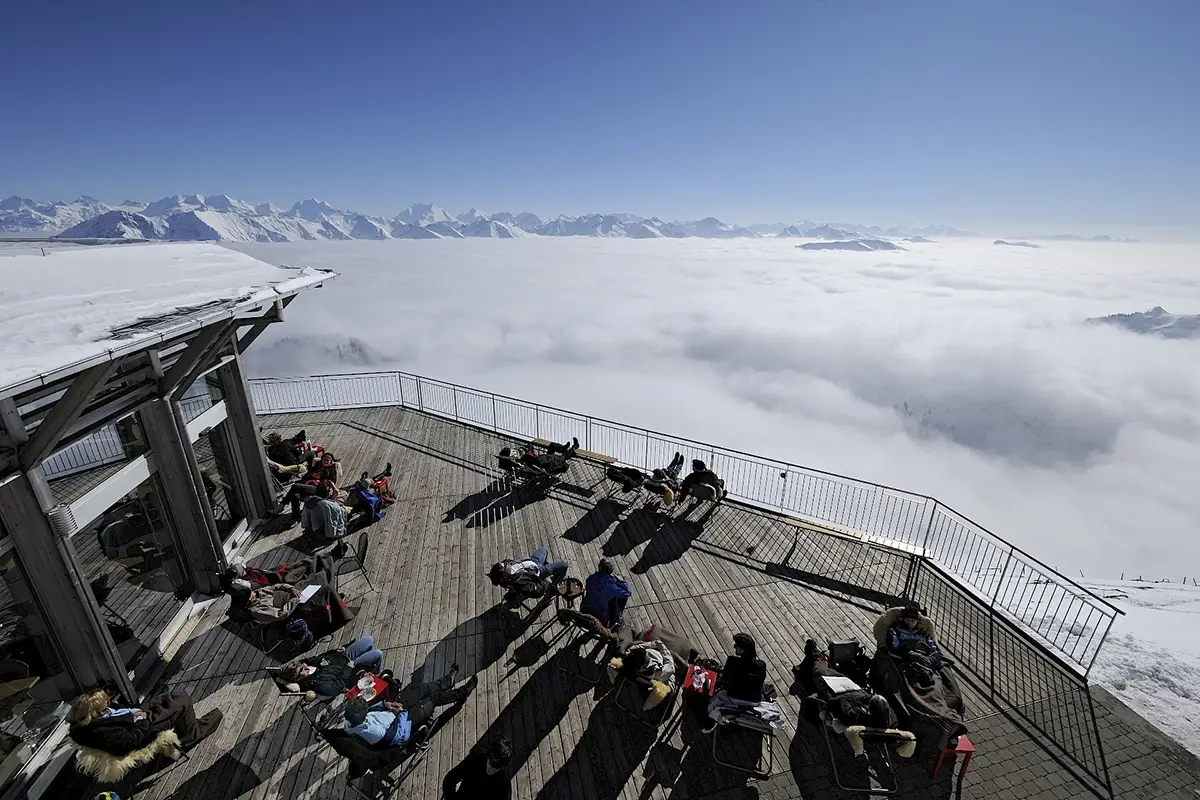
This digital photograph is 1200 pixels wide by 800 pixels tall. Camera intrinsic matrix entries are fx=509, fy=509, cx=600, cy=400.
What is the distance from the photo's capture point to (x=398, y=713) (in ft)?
18.0

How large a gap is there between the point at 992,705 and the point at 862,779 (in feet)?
7.60

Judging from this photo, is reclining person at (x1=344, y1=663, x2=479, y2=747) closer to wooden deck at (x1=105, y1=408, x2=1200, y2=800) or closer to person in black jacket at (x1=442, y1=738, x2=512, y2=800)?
wooden deck at (x1=105, y1=408, x2=1200, y2=800)

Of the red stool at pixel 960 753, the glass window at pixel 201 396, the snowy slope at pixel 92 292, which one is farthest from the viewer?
the glass window at pixel 201 396

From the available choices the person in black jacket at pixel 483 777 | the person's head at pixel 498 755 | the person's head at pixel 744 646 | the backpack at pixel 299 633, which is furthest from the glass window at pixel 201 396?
the person's head at pixel 744 646

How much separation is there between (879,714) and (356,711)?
553 centimetres

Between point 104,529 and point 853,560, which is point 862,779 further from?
point 104,529

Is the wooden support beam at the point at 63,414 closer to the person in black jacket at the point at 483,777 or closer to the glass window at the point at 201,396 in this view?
the glass window at the point at 201,396

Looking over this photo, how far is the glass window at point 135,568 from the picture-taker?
6684 millimetres

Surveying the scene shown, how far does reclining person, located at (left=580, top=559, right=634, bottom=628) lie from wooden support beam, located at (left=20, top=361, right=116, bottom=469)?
6028 mm

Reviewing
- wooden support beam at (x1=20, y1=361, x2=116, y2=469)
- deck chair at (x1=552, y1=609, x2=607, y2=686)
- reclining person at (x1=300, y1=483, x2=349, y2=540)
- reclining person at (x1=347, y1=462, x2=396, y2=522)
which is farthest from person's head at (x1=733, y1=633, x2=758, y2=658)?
reclining person at (x1=347, y1=462, x2=396, y2=522)

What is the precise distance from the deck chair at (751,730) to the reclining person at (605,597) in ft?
6.60

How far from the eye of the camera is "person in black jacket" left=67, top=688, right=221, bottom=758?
4.91m

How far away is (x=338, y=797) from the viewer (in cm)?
533

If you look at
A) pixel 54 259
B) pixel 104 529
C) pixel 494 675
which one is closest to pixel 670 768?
pixel 494 675
